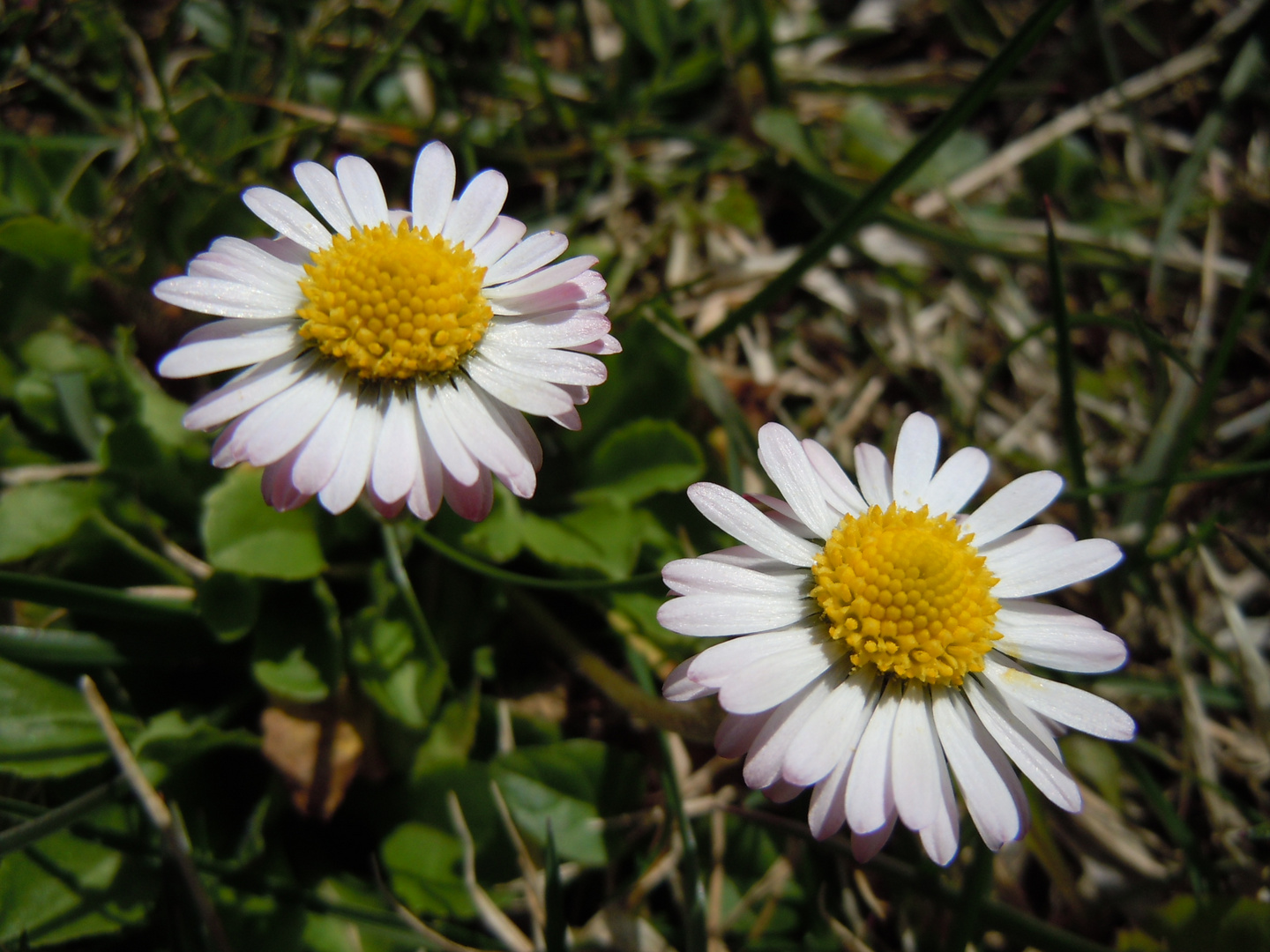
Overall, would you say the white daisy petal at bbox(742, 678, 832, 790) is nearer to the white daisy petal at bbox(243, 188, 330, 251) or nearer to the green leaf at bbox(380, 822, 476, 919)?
the green leaf at bbox(380, 822, 476, 919)

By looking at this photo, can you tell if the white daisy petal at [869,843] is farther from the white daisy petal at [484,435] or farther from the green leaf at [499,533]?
the green leaf at [499,533]

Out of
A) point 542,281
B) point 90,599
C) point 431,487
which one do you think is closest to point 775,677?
point 431,487

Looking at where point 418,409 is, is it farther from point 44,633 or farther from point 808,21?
point 808,21

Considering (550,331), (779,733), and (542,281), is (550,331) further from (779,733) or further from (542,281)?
(779,733)

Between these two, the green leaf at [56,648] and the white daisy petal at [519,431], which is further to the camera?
the green leaf at [56,648]

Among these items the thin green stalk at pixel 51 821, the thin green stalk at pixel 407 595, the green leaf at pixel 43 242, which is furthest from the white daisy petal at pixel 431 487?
the green leaf at pixel 43 242
